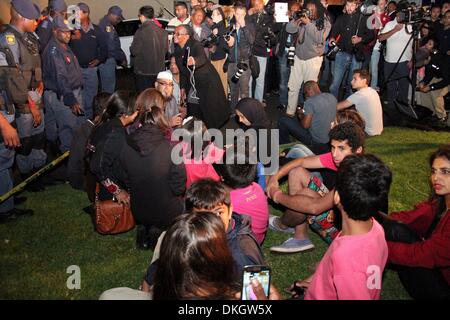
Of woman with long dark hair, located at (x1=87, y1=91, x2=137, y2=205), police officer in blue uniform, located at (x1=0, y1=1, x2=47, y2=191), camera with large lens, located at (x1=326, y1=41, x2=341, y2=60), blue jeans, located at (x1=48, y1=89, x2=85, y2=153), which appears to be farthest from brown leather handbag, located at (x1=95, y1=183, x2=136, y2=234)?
camera with large lens, located at (x1=326, y1=41, x2=341, y2=60)

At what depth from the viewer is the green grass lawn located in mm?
3725

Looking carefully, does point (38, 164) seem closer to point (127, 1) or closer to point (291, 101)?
point (291, 101)

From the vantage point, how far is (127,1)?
1556cm

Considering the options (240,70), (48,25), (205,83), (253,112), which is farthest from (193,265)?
(240,70)

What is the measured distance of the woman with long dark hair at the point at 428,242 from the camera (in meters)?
2.85

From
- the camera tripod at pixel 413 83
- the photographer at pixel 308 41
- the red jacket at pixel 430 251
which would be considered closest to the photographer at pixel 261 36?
the photographer at pixel 308 41

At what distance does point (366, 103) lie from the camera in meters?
6.29

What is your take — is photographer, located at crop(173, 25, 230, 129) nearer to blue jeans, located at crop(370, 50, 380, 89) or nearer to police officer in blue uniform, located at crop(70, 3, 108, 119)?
police officer in blue uniform, located at crop(70, 3, 108, 119)

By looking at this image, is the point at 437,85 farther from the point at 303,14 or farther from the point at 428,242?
the point at 428,242

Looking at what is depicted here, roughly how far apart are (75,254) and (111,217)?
1.57ft

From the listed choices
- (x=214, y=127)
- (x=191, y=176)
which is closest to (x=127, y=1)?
(x=214, y=127)

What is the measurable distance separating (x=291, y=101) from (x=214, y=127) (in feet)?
7.72

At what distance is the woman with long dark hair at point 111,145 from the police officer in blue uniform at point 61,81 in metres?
1.75

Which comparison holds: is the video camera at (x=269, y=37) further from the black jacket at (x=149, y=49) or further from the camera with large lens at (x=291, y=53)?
the black jacket at (x=149, y=49)
